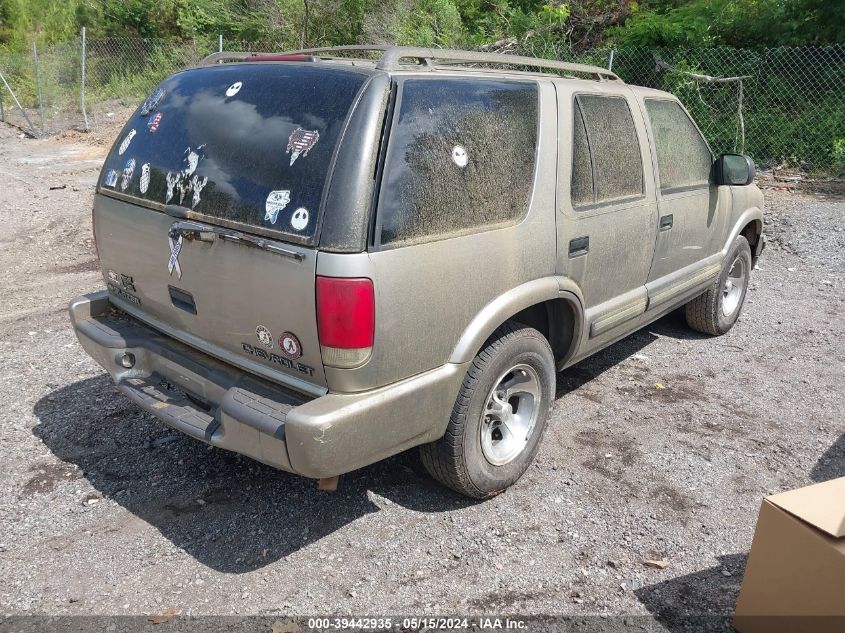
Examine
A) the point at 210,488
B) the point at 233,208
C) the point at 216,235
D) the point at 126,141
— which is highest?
the point at 126,141

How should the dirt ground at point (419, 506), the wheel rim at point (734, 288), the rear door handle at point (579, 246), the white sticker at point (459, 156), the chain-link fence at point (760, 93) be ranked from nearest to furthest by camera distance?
1. the dirt ground at point (419, 506)
2. the white sticker at point (459, 156)
3. the rear door handle at point (579, 246)
4. the wheel rim at point (734, 288)
5. the chain-link fence at point (760, 93)

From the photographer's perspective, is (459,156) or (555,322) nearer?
(459,156)

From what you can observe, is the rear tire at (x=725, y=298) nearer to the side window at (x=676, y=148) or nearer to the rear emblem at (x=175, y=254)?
the side window at (x=676, y=148)

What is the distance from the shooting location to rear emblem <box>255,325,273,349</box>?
8.95 feet

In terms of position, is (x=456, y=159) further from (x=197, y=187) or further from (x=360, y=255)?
(x=197, y=187)

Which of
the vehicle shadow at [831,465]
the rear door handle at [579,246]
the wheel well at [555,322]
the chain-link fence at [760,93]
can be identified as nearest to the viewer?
the rear door handle at [579,246]

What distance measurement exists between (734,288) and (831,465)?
95.5 inches

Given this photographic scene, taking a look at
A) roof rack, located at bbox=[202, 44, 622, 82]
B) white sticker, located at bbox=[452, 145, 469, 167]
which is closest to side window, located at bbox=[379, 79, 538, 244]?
white sticker, located at bbox=[452, 145, 469, 167]

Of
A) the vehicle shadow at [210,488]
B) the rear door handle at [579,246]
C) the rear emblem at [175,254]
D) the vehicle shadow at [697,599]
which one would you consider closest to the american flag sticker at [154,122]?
the rear emblem at [175,254]

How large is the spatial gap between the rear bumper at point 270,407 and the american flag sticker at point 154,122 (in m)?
0.98

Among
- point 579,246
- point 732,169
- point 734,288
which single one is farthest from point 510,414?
point 734,288

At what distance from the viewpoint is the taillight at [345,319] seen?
2498 mm

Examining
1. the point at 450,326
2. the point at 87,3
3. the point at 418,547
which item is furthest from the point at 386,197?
the point at 87,3

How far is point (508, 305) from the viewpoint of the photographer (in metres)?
3.13
